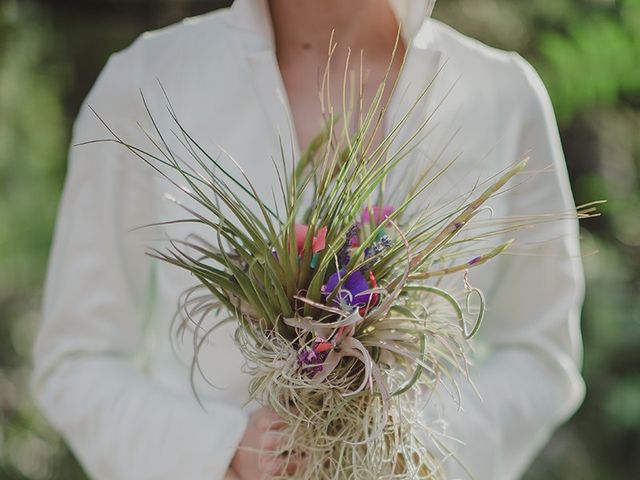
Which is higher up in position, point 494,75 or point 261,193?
point 494,75

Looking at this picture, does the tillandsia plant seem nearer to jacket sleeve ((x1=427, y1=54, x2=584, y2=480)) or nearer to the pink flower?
the pink flower

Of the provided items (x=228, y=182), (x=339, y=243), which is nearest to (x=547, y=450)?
(x=228, y=182)

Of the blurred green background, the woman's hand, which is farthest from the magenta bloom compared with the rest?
the blurred green background

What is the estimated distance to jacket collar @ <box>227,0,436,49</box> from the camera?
1.59 m

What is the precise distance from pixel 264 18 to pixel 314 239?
579 mm

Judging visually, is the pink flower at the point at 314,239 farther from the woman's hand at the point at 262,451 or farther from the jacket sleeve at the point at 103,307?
the jacket sleeve at the point at 103,307

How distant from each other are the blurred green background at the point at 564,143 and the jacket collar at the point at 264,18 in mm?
1541

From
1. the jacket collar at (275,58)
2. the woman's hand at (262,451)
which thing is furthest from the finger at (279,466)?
the jacket collar at (275,58)

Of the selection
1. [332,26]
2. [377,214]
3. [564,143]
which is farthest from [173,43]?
[564,143]

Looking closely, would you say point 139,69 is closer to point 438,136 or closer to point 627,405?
point 438,136

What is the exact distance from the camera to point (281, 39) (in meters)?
1.67

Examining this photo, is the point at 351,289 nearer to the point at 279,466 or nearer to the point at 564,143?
the point at 279,466

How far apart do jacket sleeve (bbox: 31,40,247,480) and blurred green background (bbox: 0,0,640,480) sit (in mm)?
1739

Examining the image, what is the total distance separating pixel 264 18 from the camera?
5.29ft
